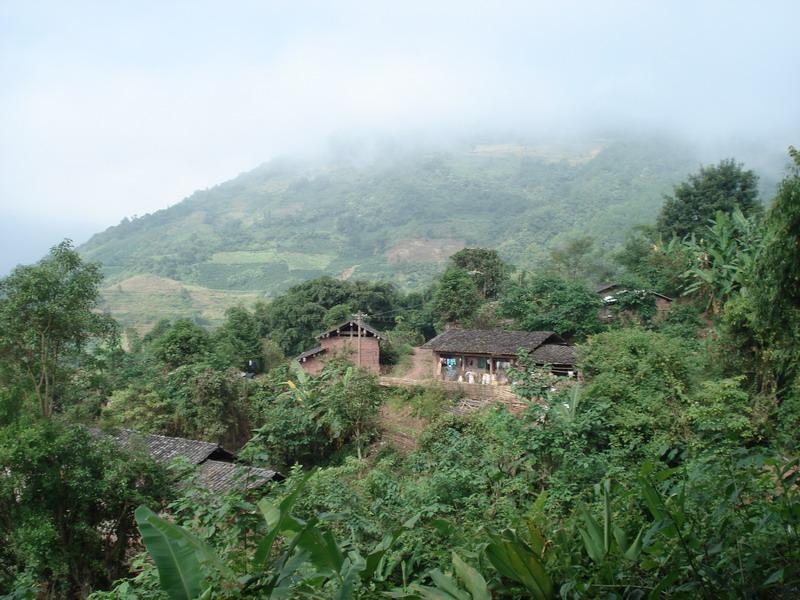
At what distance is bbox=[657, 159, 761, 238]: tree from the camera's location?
74.4 ft

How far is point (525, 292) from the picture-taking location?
2269 cm

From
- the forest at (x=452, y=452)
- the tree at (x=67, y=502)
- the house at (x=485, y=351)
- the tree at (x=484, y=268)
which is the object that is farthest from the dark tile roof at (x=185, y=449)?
the tree at (x=484, y=268)

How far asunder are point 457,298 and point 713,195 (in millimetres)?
11672

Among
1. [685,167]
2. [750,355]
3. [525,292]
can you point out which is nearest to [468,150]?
[685,167]

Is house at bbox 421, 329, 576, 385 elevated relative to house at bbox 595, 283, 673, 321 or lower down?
lower down

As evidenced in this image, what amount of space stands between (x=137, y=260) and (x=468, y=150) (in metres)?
92.7

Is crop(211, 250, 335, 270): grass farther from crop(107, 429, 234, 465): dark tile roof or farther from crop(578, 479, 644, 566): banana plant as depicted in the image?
crop(578, 479, 644, 566): banana plant

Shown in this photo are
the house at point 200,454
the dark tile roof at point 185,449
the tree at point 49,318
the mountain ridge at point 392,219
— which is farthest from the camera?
the mountain ridge at point 392,219

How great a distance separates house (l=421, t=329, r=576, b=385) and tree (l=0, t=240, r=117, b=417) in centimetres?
1207

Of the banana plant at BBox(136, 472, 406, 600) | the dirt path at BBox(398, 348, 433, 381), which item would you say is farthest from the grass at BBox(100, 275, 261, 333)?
the banana plant at BBox(136, 472, 406, 600)

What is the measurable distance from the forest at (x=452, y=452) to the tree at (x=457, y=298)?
0.37ft

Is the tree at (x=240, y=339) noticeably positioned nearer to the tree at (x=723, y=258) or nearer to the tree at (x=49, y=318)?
the tree at (x=49, y=318)

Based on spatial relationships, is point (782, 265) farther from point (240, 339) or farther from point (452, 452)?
point (240, 339)

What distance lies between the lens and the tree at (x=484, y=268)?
91.8 ft
